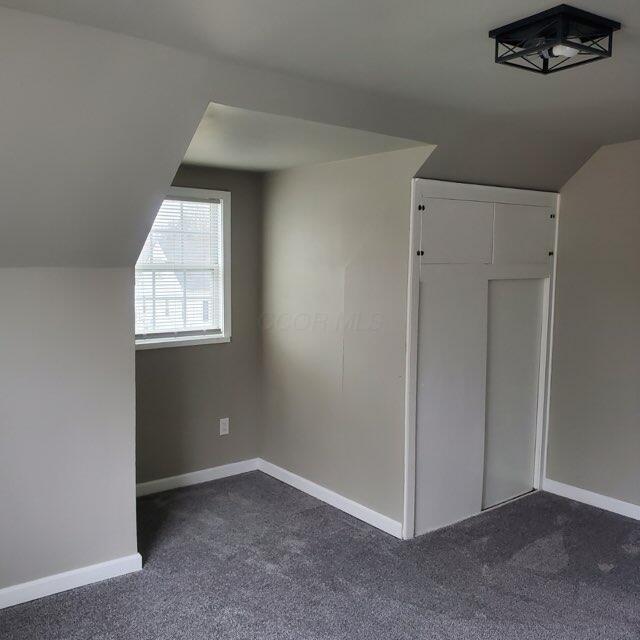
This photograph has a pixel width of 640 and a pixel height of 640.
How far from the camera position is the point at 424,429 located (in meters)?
3.42

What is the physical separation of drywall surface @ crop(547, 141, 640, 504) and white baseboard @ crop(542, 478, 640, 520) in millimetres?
34

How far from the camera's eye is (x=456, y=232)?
3.45 meters

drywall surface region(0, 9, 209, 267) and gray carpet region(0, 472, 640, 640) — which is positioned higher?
drywall surface region(0, 9, 209, 267)

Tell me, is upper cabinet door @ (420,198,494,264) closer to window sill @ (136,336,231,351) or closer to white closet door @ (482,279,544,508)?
white closet door @ (482,279,544,508)

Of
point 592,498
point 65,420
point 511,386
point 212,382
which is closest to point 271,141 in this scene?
point 65,420

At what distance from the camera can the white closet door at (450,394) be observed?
3398 millimetres

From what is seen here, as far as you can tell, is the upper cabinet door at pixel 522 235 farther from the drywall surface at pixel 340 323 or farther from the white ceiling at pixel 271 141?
the white ceiling at pixel 271 141

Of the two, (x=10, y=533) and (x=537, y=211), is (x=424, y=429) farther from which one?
(x=10, y=533)

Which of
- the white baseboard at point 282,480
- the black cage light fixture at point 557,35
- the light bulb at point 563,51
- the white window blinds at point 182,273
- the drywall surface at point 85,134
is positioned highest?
the black cage light fixture at point 557,35

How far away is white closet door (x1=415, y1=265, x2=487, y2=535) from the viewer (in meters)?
3.40

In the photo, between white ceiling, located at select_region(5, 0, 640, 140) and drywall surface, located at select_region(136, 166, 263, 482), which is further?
drywall surface, located at select_region(136, 166, 263, 482)

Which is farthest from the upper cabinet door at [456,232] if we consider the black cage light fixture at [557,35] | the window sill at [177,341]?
the window sill at [177,341]

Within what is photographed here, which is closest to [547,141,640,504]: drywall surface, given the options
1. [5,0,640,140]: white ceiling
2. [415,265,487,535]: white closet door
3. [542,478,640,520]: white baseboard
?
[542,478,640,520]: white baseboard

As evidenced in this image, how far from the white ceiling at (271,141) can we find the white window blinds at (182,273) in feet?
1.15
